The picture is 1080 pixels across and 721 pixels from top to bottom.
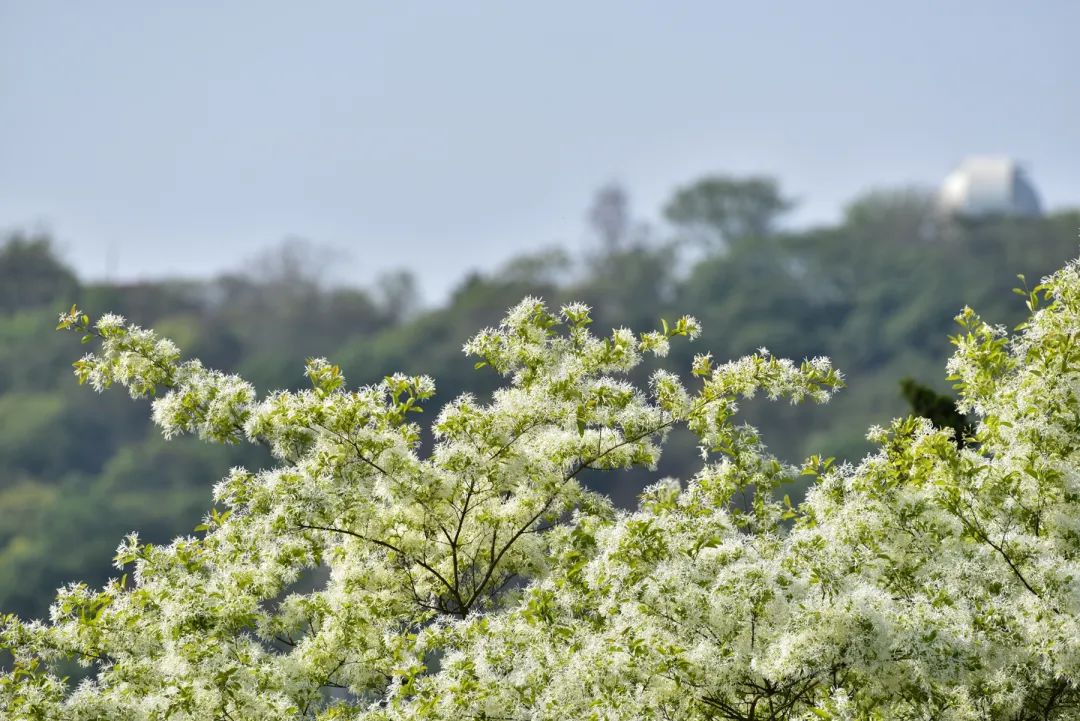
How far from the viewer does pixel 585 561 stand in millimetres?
8531

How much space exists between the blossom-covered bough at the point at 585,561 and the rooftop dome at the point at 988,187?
104147mm

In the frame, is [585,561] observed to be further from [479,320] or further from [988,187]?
[988,187]

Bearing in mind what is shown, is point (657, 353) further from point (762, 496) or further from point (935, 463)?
point (935, 463)

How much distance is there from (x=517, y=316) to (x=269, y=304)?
95454mm

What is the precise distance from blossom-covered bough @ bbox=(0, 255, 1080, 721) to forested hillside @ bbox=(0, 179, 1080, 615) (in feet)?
191

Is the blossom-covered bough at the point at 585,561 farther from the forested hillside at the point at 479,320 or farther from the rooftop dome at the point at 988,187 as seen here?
the rooftop dome at the point at 988,187

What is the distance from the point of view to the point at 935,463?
8.05 m

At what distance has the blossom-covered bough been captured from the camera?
22.7 feet

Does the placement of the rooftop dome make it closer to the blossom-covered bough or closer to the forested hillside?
the forested hillside

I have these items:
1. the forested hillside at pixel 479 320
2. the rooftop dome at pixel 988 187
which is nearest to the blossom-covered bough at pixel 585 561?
the forested hillside at pixel 479 320

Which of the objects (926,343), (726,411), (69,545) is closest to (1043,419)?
(726,411)

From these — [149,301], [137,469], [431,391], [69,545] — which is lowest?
[431,391]

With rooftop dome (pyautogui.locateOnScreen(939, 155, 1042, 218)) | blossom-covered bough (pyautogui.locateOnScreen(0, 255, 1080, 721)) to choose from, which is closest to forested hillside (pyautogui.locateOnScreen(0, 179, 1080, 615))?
rooftop dome (pyautogui.locateOnScreen(939, 155, 1042, 218))

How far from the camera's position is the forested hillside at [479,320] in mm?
73625
